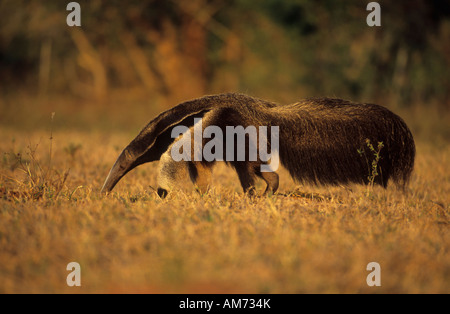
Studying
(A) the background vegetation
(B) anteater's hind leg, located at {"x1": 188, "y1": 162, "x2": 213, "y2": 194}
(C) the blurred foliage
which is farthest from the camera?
(C) the blurred foliage

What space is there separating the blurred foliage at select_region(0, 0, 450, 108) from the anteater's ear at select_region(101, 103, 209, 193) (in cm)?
864

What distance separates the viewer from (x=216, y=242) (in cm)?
297

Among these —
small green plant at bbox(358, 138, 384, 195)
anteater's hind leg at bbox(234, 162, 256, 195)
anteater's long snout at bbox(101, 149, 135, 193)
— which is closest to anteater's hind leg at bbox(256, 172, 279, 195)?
anteater's hind leg at bbox(234, 162, 256, 195)

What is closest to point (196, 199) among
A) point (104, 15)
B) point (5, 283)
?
point (5, 283)

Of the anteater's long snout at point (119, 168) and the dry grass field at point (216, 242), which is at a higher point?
the anteater's long snout at point (119, 168)

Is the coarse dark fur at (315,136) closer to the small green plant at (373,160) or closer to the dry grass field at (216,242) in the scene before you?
the small green plant at (373,160)

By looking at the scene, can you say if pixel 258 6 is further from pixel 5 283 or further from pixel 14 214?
pixel 5 283

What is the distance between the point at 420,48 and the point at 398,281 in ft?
35.2

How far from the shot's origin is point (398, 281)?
2598 millimetres

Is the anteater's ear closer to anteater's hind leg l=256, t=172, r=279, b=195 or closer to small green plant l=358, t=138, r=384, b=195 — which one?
anteater's hind leg l=256, t=172, r=279, b=195

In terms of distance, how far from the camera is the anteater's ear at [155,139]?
455cm

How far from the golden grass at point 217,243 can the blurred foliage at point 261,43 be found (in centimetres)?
886

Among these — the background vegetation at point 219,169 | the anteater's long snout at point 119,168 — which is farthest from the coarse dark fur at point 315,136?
the background vegetation at point 219,169

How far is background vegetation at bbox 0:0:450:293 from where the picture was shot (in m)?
2.67
